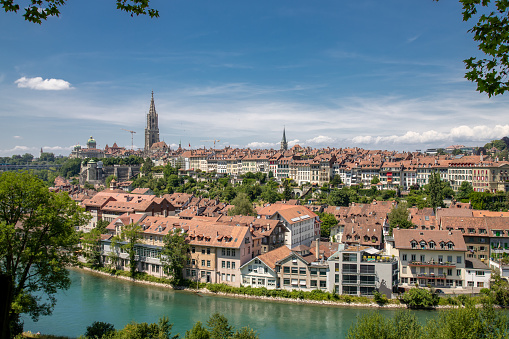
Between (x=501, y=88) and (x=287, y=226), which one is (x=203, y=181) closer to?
(x=287, y=226)

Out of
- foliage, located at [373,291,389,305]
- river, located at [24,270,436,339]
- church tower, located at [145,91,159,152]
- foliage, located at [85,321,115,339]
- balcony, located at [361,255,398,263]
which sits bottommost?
river, located at [24,270,436,339]

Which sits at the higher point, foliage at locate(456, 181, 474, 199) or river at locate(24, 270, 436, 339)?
foliage at locate(456, 181, 474, 199)

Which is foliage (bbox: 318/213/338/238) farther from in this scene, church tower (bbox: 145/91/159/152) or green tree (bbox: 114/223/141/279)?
church tower (bbox: 145/91/159/152)

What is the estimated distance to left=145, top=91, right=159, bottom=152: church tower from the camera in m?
98.0

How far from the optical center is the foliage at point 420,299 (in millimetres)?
17672

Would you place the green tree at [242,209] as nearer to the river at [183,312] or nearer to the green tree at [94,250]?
the green tree at [94,250]

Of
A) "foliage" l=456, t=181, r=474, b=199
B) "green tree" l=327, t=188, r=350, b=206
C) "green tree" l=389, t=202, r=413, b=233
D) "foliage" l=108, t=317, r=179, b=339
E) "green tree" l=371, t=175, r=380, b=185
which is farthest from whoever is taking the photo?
"green tree" l=371, t=175, r=380, b=185

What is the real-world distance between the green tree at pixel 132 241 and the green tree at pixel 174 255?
2277 mm

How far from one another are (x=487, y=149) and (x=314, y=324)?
238ft

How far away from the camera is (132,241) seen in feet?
75.6

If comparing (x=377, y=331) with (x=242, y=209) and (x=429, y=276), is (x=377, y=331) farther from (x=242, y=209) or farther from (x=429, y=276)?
(x=242, y=209)

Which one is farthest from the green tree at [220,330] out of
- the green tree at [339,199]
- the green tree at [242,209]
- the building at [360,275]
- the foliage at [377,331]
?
the green tree at [339,199]

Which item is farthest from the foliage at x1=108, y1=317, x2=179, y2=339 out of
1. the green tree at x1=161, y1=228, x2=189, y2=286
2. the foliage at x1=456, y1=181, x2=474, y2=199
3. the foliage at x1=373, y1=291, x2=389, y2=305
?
the foliage at x1=456, y1=181, x2=474, y2=199

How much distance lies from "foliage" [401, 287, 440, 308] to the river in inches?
16.4
